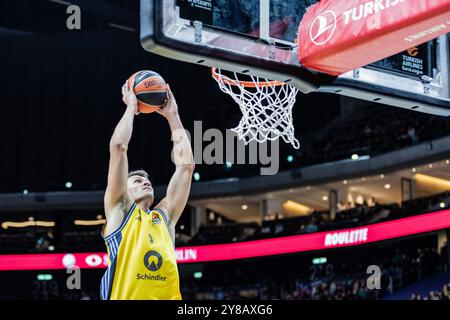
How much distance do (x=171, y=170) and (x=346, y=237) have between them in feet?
25.6

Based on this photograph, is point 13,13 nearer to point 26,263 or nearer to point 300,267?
point 26,263

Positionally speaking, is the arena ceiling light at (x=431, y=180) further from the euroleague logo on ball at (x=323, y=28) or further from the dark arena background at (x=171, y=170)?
the euroleague logo on ball at (x=323, y=28)

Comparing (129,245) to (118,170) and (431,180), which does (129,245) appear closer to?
(118,170)

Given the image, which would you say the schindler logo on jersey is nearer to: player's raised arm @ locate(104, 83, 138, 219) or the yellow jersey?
the yellow jersey

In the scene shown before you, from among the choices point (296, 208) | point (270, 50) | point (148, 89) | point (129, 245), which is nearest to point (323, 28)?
point (270, 50)

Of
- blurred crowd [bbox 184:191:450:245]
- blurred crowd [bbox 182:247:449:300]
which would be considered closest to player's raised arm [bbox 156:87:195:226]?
blurred crowd [bbox 182:247:449:300]

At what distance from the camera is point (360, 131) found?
2384 centimetres

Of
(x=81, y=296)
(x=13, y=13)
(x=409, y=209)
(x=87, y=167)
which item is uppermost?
(x=13, y=13)

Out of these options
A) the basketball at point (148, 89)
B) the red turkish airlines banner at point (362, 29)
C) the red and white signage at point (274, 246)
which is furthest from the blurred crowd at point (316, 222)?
the basketball at point (148, 89)

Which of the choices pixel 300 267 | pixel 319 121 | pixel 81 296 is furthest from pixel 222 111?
pixel 81 296

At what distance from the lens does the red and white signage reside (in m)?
19.8

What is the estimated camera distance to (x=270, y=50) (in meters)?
5.91
